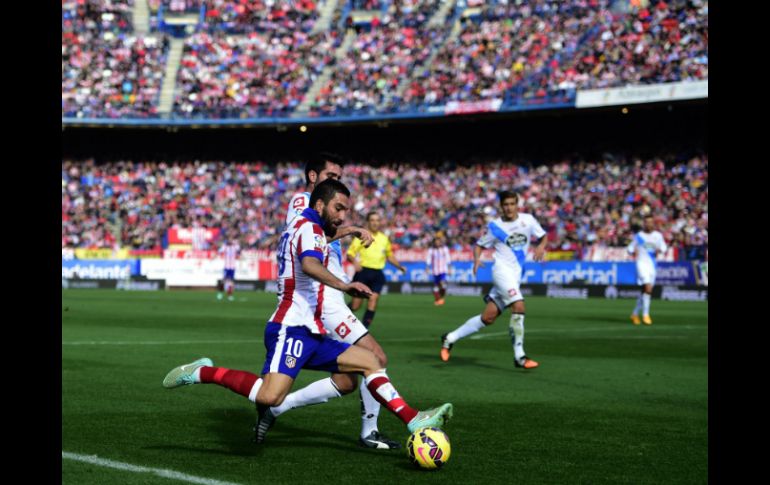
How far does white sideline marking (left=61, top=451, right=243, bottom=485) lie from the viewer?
6387 millimetres

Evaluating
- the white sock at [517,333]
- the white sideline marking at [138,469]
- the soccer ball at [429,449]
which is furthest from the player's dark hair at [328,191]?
the white sock at [517,333]

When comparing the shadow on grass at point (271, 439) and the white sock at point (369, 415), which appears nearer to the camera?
the shadow on grass at point (271, 439)

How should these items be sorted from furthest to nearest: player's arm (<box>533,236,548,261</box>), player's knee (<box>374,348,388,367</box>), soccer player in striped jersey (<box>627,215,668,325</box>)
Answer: soccer player in striped jersey (<box>627,215,668,325</box>)
player's arm (<box>533,236,548,261</box>)
player's knee (<box>374,348,388,367</box>)

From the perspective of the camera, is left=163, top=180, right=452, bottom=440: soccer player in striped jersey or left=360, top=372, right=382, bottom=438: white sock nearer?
left=163, top=180, right=452, bottom=440: soccer player in striped jersey

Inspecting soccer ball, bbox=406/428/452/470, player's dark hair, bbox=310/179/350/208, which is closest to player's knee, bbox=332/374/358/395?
soccer ball, bbox=406/428/452/470

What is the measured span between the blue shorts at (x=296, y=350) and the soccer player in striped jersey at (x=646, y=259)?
17470 millimetres

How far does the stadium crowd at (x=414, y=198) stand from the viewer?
140 feet

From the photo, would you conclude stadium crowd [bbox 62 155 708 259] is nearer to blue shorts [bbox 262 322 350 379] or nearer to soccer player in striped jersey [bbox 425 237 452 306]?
soccer player in striped jersey [bbox 425 237 452 306]

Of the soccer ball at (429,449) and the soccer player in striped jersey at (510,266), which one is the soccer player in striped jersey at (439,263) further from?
the soccer ball at (429,449)

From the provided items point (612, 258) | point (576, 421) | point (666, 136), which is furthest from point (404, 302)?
point (576, 421)

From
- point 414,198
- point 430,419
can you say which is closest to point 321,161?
point 430,419

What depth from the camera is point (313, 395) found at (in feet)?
25.4

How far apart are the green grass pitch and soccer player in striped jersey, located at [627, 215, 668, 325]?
11.3 feet
